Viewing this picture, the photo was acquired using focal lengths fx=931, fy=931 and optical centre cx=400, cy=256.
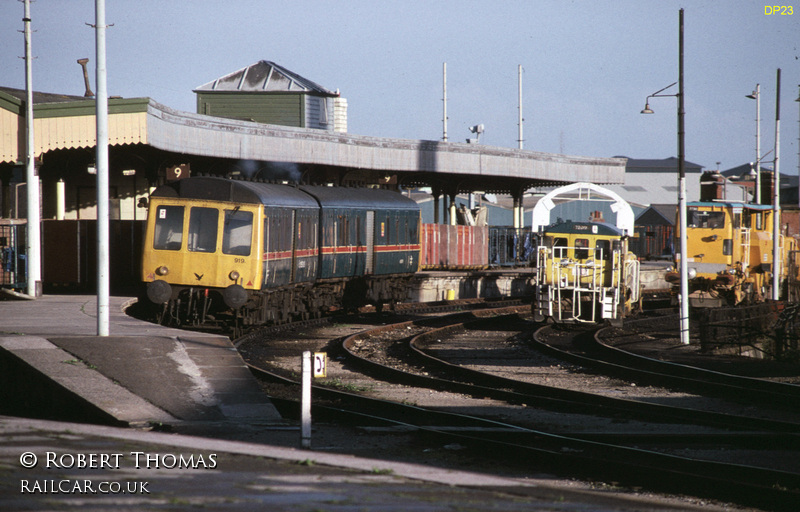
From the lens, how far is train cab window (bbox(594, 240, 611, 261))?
2120cm

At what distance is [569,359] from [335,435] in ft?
26.6

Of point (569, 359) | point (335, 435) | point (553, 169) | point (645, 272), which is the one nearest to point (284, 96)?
point (553, 169)

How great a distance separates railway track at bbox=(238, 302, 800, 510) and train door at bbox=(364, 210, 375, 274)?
905cm

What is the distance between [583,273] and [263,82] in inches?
1065

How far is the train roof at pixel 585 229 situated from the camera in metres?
21.5

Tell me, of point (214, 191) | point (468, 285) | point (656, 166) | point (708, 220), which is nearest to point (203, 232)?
point (214, 191)

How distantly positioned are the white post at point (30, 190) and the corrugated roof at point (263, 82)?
22733 mm

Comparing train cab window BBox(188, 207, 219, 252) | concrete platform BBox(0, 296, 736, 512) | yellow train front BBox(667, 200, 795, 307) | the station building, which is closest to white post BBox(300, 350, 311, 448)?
concrete platform BBox(0, 296, 736, 512)

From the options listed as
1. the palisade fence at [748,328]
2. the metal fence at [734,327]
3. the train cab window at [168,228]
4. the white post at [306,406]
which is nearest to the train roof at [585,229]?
the palisade fence at [748,328]

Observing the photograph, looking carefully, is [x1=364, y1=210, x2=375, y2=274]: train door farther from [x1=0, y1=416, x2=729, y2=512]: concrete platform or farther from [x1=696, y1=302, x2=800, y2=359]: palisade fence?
[x1=0, y1=416, x2=729, y2=512]: concrete platform

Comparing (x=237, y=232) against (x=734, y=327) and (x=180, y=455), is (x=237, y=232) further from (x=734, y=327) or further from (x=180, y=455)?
(x=180, y=455)

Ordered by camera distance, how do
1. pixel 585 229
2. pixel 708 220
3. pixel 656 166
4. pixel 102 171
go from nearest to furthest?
pixel 102 171 < pixel 585 229 < pixel 708 220 < pixel 656 166

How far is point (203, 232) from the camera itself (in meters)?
18.3

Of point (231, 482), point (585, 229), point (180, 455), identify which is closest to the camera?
point (231, 482)
